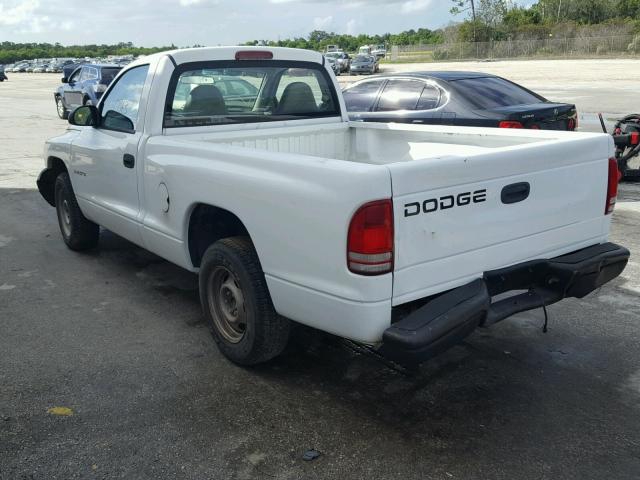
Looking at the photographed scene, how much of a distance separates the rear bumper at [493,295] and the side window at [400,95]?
4873 millimetres

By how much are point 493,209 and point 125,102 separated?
3.19 meters

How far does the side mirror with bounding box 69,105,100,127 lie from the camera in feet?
17.7

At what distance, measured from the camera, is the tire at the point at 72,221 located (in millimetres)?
6188

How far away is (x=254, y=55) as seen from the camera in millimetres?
4992

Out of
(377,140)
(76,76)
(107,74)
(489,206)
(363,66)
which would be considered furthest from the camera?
(363,66)

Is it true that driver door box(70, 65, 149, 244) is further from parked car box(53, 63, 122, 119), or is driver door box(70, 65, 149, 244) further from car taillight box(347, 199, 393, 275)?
parked car box(53, 63, 122, 119)

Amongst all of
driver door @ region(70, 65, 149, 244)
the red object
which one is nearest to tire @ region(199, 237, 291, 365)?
driver door @ region(70, 65, 149, 244)

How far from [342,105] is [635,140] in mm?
4949

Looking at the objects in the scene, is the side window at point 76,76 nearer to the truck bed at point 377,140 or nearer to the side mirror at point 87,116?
the side mirror at point 87,116

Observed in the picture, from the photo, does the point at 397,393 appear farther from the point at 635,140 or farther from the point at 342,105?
the point at 635,140

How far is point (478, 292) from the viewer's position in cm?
314

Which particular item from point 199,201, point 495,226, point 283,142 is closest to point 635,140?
point 283,142

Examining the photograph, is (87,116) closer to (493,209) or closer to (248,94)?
(248,94)

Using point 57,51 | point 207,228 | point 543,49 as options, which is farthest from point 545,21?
point 57,51
